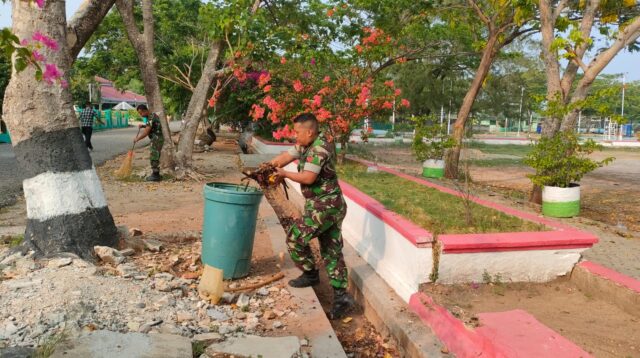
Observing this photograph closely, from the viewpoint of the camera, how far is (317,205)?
4309 mm

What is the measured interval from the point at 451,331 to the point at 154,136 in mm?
8602

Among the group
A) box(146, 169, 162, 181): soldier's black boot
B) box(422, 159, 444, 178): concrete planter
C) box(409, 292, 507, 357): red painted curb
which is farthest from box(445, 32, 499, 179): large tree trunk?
box(409, 292, 507, 357): red painted curb

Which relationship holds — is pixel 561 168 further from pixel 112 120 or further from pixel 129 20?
pixel 112 120

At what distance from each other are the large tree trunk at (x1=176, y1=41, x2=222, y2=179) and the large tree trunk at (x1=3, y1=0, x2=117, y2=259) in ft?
21.3

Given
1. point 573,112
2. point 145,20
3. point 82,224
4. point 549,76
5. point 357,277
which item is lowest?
point 357,277

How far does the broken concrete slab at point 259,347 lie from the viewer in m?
3.21

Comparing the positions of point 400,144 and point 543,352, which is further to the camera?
point 400,144

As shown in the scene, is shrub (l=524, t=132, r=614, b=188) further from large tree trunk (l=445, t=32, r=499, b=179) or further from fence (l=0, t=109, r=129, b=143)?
fence (l=0, t=109, r=129, b=143)

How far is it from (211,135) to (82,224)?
16.5 m

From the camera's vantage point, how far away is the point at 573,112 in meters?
8.79

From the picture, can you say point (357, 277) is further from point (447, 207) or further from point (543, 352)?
point (543, 352)

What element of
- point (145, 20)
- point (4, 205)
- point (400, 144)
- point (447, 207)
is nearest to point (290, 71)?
point (145, 20)

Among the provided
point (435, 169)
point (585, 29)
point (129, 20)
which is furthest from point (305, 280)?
point (435, 169)

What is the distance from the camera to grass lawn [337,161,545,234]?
4.73 meters
